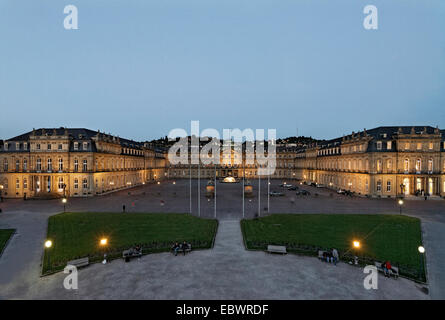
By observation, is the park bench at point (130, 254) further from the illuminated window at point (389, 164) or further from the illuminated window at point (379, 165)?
the illuminated window at point (389, 164)

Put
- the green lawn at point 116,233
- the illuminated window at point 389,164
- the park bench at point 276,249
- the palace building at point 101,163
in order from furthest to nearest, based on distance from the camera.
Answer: the illuminated window at point 389,164, the palace building at point 101,163, the green lawn at point 116,233, the park bench at point 276,249

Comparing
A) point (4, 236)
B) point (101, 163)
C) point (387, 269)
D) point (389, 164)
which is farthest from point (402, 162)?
point (101, 163)

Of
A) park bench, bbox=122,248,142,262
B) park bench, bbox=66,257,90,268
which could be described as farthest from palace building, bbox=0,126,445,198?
park bench, bbox=66,257,90,268

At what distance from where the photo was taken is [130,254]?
819 inches

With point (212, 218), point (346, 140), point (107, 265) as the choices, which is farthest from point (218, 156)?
point (107, 265)

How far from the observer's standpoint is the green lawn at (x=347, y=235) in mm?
21781

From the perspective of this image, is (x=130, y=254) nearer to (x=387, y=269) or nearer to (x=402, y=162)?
(x=387, y=269)

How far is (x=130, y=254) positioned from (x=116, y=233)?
27.6 ft

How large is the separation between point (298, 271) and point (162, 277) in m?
10.4

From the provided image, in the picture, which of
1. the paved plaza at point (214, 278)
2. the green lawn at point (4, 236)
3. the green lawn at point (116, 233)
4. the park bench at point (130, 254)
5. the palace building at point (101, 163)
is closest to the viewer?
the paved plaza at point (214, 278)

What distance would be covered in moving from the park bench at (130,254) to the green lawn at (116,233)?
1.07 meters

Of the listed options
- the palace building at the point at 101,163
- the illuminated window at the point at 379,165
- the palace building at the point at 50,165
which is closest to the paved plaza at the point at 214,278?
the palace building at the point at 50,165

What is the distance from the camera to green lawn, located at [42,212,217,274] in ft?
73.4

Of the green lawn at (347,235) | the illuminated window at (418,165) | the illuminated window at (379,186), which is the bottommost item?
the green lawn at (347,235)
